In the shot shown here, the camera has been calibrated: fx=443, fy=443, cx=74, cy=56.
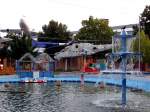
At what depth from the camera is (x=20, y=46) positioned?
7631 cm

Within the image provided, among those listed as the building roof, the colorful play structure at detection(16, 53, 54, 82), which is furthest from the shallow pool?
the building roof

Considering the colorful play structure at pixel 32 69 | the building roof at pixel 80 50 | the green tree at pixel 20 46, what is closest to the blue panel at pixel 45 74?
the colorful play structure at pixel 32 69

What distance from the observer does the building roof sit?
79875mm

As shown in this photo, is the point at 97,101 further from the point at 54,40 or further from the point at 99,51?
the point at 54,40

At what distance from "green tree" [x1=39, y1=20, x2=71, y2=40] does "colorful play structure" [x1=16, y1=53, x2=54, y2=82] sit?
25753 millimetres

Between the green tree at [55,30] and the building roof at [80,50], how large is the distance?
864 cm

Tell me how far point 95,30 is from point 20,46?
74.2 feet

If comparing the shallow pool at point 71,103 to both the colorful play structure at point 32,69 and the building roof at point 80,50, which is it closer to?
the colorful play structure at point 32,69

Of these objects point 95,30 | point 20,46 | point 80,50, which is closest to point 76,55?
point 80,50

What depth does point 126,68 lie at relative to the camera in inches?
1093

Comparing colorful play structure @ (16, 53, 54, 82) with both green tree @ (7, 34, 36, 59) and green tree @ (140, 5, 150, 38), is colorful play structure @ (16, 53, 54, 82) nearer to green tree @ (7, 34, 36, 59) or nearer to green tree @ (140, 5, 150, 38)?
green tree @ (7, 34, 36, 59)

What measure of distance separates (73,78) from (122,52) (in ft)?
92.6

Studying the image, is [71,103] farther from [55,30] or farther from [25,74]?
[55,30]

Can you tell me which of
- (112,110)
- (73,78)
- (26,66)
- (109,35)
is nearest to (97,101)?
(112,110)
